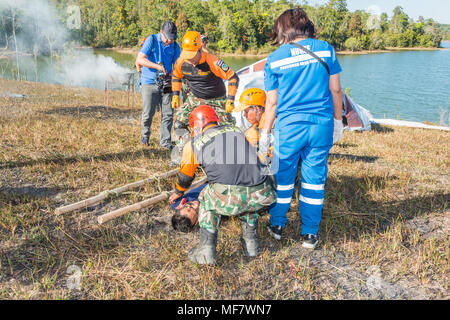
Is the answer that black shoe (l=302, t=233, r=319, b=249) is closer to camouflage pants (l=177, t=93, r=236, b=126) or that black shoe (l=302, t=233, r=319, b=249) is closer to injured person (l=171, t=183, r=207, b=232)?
injured person (l=171, t=183, r=207, b=232)

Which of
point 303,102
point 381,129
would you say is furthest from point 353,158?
point 381,129

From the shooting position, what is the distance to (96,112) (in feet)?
32.6

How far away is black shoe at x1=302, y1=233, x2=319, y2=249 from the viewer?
316cm

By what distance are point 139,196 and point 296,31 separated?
285cm

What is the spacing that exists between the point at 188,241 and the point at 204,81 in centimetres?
267

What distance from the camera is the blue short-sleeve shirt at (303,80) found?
2.81 m

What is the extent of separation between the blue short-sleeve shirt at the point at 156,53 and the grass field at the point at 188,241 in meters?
1.48

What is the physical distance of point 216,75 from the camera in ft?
16.0

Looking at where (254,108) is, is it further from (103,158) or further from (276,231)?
(103,158)

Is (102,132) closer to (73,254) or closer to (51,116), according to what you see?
(51,116)

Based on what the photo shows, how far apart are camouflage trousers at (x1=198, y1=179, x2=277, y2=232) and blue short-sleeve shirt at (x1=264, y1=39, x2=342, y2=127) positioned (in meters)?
0.73

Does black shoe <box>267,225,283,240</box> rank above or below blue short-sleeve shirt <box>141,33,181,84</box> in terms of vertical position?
below

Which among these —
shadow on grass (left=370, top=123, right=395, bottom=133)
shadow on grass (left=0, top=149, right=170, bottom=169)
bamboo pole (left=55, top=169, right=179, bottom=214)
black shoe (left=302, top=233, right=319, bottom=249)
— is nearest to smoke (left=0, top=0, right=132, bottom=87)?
shadow on grass (left=0, top=149, right=170, bottom=169)

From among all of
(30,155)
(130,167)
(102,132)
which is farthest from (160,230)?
(102,132)
